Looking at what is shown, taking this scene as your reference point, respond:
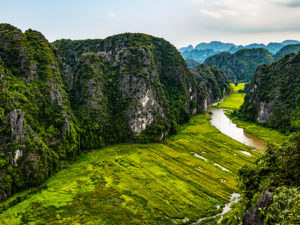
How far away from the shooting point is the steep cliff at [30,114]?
5303 cm

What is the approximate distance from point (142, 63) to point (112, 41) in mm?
53858

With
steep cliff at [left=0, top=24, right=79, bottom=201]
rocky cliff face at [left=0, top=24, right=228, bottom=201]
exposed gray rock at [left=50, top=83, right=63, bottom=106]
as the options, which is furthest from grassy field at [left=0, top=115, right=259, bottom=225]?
exposed gray rock at [left=50, top=83, right=63, bottom=106]

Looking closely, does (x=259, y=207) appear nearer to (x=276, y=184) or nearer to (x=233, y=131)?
(x=276, y=184)

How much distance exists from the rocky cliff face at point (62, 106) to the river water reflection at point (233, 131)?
27.3m

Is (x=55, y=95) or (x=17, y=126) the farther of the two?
(x=55, y=95)

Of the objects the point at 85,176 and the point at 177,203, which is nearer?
the point at 177,203

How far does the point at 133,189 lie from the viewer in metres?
55.3

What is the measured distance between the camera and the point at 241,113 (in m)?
164

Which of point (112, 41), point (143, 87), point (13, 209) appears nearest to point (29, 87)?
point (13, 209)

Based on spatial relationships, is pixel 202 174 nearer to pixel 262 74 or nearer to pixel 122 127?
pixel 122 127

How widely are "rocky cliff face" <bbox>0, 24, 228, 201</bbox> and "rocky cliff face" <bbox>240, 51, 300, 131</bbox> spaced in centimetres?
5492

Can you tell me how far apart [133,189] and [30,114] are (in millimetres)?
41382

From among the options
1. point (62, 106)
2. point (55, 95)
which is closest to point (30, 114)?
point (62, 106)

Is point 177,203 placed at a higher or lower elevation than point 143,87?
lower
